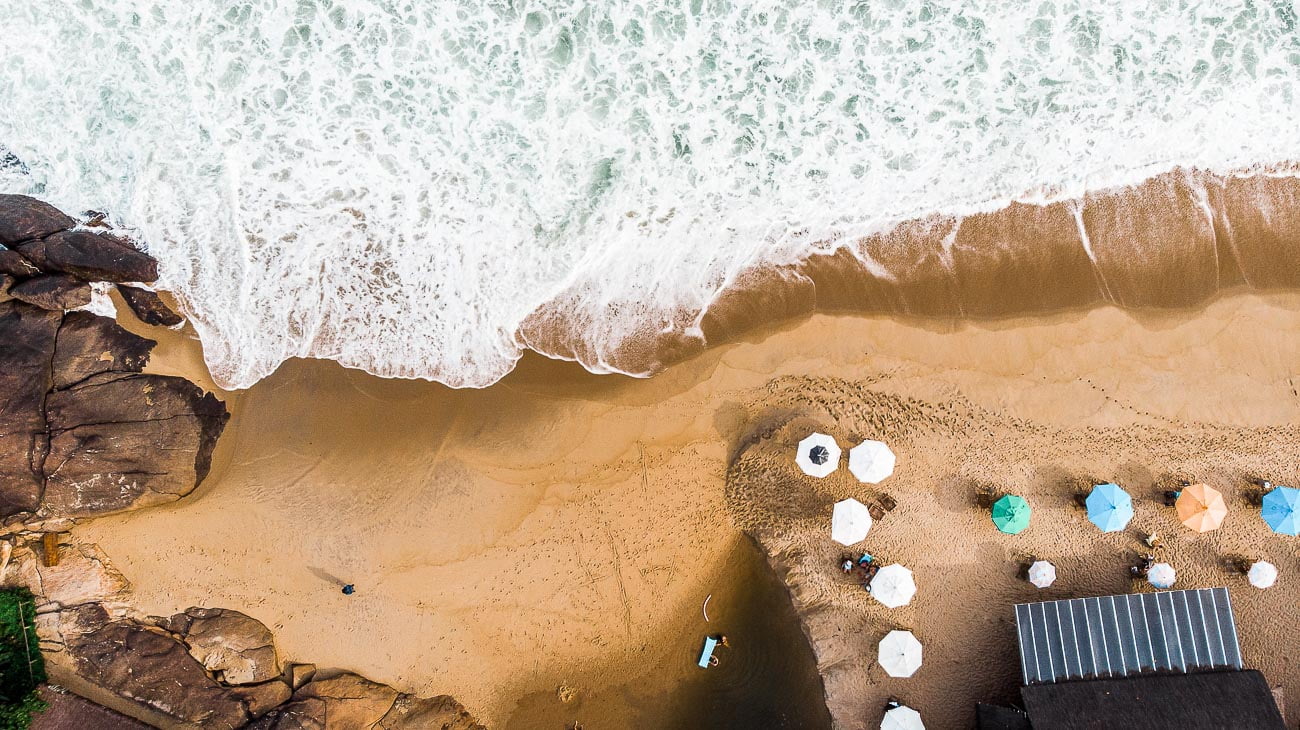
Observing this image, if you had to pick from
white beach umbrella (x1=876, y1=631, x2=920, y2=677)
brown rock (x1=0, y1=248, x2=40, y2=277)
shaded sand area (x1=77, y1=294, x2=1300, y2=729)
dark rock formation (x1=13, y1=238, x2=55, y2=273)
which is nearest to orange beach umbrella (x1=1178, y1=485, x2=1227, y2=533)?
shaded sand area (x1=77, y1=294, x2=1300, y2=729)

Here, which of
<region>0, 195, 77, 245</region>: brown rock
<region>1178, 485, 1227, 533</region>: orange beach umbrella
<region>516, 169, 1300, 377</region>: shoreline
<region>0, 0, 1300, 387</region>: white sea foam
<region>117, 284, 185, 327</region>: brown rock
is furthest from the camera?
<region>0, 0, 1300, 387</region>: white sea foam

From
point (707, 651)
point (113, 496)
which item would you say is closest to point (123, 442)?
point (113, 496)

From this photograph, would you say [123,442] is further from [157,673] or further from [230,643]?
[157,673]

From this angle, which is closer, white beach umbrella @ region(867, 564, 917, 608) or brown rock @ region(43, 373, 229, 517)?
brown rock @ region(43, 373, 229, 517)

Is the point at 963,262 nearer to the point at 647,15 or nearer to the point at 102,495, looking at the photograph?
the point at 647,15

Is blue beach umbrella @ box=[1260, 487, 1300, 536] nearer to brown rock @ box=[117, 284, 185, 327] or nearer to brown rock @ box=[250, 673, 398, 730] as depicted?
brown rock @ box=[250, 673, 398, 730]

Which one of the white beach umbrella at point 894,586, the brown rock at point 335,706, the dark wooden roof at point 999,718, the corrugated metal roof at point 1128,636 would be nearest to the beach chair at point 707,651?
the white beach umbrella at point 894,586
